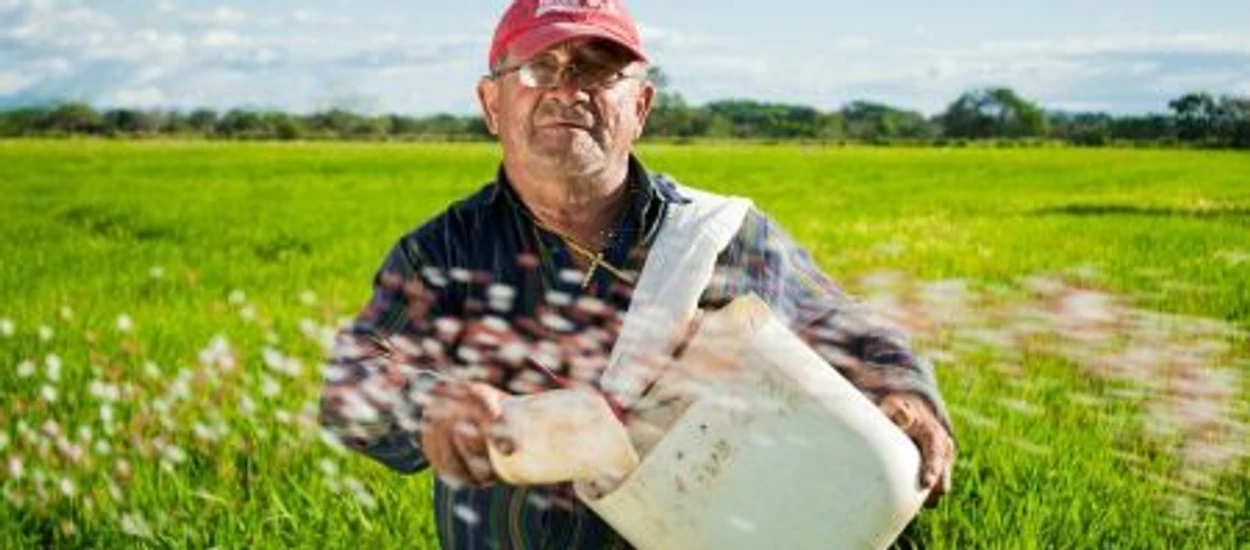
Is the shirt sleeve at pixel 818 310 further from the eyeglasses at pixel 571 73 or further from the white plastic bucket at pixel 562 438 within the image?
the white plastic bucket at pixel 562 438

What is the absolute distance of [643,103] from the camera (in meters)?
2.49

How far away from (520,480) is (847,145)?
48.8 meters

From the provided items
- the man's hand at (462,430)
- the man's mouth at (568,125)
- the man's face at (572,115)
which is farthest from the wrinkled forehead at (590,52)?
the man's hand at (462,430)

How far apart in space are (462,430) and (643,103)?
0.73 m

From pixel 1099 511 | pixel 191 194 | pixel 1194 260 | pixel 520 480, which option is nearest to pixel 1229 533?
pixel 1099 511

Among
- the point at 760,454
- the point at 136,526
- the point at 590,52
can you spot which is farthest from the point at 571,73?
the point at 136,526

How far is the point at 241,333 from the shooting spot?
560 cm

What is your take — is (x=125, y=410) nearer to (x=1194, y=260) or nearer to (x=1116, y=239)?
(x=1194, y=260)

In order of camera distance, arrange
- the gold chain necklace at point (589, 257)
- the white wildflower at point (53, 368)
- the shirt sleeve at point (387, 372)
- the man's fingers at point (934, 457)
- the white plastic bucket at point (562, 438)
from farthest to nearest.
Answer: the white wildflower at point (53, 368)
the gold chain necklace at point (589, 257)
the shirt sleeve at point (387, 372)
the man's fingers at point (934, 457)
the white plastic bucket at point (562, 438)

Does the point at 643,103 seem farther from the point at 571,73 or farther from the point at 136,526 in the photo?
the point at 136,526

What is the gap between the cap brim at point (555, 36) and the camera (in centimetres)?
233

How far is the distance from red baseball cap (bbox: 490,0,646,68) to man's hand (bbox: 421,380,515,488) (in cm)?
57

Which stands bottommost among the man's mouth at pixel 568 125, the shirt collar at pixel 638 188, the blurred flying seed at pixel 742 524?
the blurred flying seed at pixel 742 524

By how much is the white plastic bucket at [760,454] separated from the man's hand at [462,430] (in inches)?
6.5
